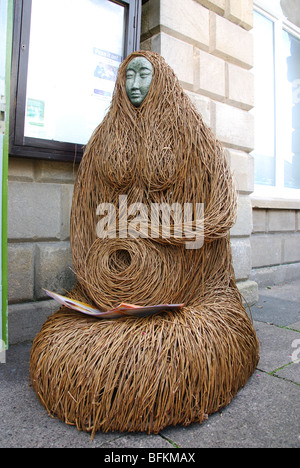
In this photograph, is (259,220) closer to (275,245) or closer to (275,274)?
(275,245)

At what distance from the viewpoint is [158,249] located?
5.11 feet

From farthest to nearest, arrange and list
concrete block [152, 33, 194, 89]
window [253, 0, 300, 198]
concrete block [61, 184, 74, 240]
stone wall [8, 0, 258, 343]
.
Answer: window [253, 0, 300, 198] → concrete block [152, 33, 194, 89] → concrete block [61, 184, 74, 240] → stone wall [8, 0, 258, 343]

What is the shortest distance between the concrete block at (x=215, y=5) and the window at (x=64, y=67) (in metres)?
0.72

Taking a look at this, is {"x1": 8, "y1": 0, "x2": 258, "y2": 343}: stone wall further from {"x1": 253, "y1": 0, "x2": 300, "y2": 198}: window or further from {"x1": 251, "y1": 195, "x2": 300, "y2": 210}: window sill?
{"x1": 253, "y1": 0, "x2": 300, "y2": 198}: window

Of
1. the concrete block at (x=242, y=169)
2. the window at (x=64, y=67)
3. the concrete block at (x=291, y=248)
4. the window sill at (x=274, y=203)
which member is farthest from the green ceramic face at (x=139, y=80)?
the concrete block at (x=291, y=248)

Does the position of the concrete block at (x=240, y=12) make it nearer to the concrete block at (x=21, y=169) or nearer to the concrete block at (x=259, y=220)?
the concrete block at (x=259, y=220)

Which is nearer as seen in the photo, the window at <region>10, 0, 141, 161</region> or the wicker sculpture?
the wicker sculpture

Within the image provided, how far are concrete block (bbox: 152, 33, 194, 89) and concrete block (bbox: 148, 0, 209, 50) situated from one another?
0.21ft

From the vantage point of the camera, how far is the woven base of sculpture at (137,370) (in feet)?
4.16

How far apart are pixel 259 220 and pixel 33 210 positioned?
2.70 m

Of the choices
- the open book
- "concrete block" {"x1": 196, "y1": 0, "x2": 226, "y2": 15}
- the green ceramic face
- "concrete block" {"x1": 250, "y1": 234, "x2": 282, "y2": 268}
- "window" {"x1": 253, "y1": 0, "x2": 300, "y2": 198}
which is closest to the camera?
the open book

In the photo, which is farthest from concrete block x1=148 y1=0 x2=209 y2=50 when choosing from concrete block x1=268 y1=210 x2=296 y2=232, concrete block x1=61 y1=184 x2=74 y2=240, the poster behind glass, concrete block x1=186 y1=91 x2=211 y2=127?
concrete block x1=268 y1=210 x2=296 y2=232

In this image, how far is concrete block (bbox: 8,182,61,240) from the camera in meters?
2.20

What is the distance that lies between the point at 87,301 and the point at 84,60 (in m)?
1.60
